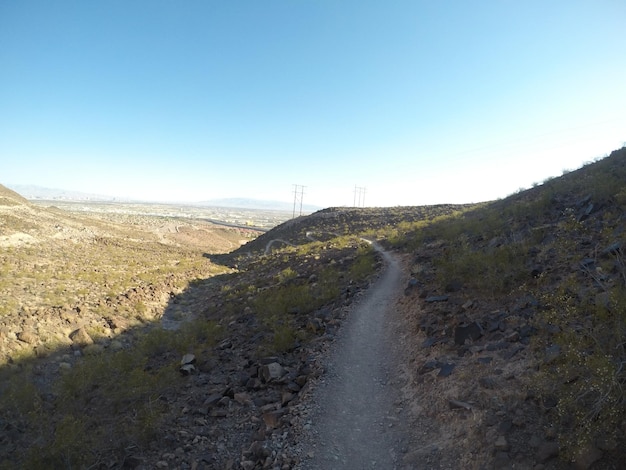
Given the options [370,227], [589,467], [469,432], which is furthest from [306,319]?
[370,227]

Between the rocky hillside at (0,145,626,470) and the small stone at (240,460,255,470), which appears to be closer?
the rocky hillside at (0,145,626,470)

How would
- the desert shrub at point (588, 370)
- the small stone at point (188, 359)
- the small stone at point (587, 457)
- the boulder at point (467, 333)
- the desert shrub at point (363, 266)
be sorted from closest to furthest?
the small stone at point (587, 457) < the desert shrub at point (588, 370) < the boulder at point (467, 333) < the small stone at point (188, 359) < the desert shrub at point (363, 266)

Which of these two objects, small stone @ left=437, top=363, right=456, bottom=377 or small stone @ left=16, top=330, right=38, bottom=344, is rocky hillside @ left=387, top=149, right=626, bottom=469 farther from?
small stone @ left=16, top=330, right=38, bottom=344

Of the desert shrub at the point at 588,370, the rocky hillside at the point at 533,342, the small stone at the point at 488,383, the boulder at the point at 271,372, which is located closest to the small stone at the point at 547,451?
the rocky hillside at the point at 533,342

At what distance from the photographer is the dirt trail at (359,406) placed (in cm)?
587

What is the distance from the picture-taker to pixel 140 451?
699 cm

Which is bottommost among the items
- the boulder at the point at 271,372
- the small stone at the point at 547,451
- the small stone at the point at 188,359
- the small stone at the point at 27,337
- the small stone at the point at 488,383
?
the small stone at the point at 27,337

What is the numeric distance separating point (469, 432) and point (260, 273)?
2095cm

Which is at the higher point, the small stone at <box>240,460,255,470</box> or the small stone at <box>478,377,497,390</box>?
the small stone at <box>478,377,497,390</box>

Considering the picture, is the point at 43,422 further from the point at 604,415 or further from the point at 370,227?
the point at 370,227

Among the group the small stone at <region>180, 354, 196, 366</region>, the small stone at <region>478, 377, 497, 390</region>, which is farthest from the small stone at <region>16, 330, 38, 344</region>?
the small stone at <region>478, 377, 497, 390</region>

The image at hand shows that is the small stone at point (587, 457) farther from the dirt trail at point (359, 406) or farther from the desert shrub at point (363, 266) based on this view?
the desert shrub at point (363, 266)

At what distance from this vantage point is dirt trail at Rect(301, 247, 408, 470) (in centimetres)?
587

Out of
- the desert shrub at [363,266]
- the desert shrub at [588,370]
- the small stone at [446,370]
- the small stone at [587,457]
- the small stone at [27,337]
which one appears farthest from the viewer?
the desert shrub at [363,266]
